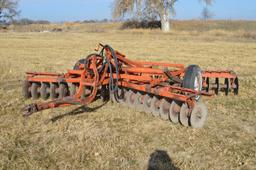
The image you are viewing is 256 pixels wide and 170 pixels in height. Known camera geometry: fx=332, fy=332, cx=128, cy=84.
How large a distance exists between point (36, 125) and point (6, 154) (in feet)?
3.48

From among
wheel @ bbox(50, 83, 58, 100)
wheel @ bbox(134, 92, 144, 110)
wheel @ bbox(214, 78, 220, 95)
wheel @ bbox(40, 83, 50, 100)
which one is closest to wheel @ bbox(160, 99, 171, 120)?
wheel @ bbox(134, 92, 144, 110)

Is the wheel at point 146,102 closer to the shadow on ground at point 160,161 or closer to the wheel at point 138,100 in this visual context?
the wheel at point 138,100

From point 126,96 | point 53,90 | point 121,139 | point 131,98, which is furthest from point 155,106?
point 53,90

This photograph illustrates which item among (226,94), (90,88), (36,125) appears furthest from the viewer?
(226,94)

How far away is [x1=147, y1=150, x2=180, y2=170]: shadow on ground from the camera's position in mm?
3820

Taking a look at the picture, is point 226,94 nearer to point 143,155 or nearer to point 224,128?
point 224,128

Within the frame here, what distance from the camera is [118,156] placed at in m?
4.07

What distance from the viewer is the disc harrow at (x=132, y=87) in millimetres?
5070

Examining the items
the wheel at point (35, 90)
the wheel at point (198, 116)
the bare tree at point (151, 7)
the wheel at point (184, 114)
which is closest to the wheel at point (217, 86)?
the wheel at point (198, 116)

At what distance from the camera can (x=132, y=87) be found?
5746 millimetres

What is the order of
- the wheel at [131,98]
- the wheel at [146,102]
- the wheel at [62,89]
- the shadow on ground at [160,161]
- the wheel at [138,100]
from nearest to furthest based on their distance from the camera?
the shadow on ground at [160,161]
the wheel at [146,102]
the wheel at [138,100]
the wheel at [131,98]
the wheel at [62,89]

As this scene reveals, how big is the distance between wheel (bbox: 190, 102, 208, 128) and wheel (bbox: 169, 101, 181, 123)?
10.8 inches

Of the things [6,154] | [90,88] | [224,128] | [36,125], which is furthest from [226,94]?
[6,154]

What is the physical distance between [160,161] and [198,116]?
1355 millimetres
